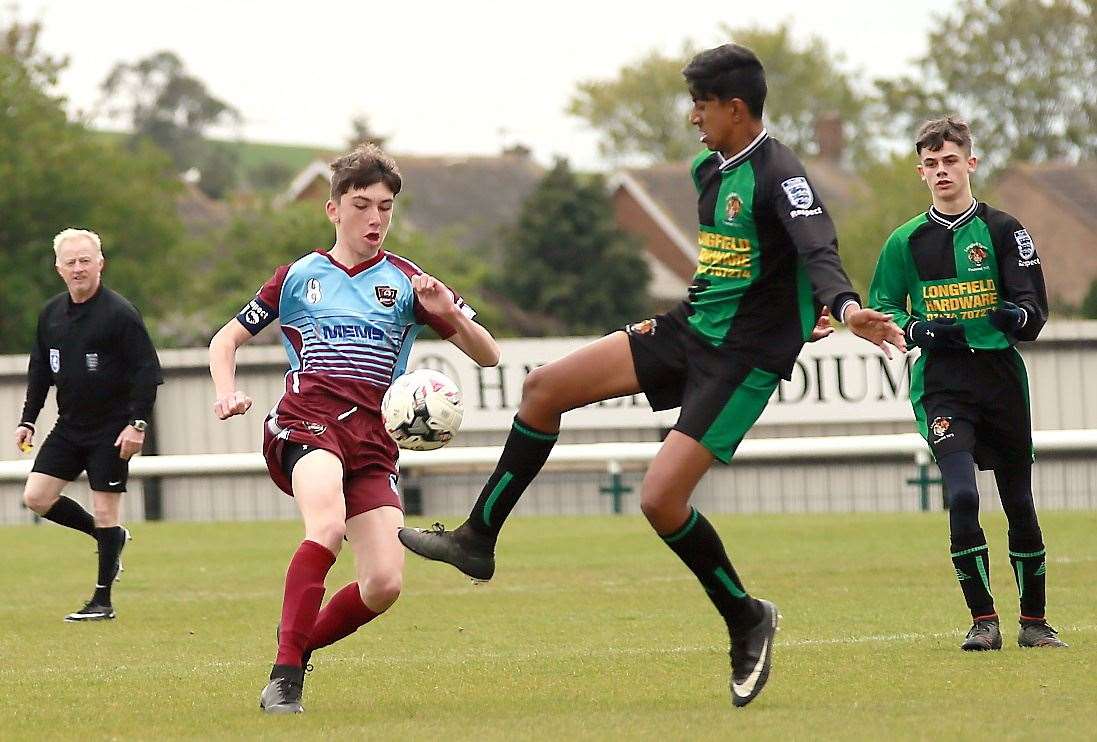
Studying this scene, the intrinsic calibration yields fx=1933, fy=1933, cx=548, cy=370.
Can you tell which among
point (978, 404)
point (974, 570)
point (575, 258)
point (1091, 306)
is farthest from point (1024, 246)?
point (575, 258)

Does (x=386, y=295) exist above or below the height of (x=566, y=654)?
above

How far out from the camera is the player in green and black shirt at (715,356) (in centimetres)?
692

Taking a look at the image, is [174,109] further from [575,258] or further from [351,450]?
[351,450]

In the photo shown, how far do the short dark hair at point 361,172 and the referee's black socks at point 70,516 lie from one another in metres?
4.95

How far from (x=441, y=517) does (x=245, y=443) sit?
2.96 meters

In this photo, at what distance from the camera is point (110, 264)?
4084 centimetres

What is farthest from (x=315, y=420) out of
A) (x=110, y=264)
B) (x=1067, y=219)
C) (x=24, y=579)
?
(x=1067, y=219)

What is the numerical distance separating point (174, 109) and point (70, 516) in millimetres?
113005

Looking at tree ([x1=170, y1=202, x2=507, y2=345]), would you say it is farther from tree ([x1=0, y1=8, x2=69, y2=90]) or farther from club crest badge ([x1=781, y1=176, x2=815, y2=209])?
club crest badge ([x1=781, y1=176, x2=815, y2=209])

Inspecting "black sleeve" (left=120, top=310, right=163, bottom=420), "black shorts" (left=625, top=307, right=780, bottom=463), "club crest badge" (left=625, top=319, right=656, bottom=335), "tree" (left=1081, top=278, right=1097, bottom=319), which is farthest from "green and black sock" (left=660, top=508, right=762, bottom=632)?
"tree" (left=1081, top=278, right=1097, bottom=319)

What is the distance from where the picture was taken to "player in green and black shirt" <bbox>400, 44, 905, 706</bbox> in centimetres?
692

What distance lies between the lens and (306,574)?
7.16m

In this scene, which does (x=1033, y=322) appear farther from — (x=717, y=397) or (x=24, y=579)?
(x=24, y=579)

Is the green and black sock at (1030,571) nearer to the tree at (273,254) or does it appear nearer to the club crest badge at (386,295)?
the club crest badge at (386,295)
